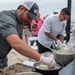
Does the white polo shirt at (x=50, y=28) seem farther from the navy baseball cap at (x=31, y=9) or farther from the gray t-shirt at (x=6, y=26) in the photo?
the navy baseball cap at (x=31, y=9)

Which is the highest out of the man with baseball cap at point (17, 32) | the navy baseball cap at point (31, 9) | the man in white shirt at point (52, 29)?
the navy baseball cap at point (31, 9)

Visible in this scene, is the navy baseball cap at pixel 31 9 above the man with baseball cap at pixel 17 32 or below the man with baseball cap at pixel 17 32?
above

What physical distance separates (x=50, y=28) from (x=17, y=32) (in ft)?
4.01

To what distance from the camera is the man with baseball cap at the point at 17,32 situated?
1.19 m

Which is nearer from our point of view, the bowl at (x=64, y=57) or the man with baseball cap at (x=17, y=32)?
the man with baseball cap at (x=17, y=32)

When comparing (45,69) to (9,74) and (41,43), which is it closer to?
(9,74)

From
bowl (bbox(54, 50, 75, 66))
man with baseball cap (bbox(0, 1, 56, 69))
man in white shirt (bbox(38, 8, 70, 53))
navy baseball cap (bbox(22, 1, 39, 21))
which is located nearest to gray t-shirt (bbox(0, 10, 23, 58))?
man with baseball cap (bbox(0, 1, 56, 69))

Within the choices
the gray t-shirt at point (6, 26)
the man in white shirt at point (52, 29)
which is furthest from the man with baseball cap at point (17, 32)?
Answer: the man in white shirt at point (52, 29)

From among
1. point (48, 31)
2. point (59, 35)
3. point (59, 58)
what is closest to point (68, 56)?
point (59, 58)

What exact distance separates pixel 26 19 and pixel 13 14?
0.44ft

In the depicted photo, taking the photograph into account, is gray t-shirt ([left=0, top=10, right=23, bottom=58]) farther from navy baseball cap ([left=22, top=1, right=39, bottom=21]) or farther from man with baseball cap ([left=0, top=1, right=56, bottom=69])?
navy baseball cap ([left=22, top=1, right=39, bottom=21])

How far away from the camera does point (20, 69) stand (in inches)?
54.2

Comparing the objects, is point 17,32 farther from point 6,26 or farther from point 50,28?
point 50,28

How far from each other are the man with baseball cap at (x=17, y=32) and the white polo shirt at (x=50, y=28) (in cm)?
96
